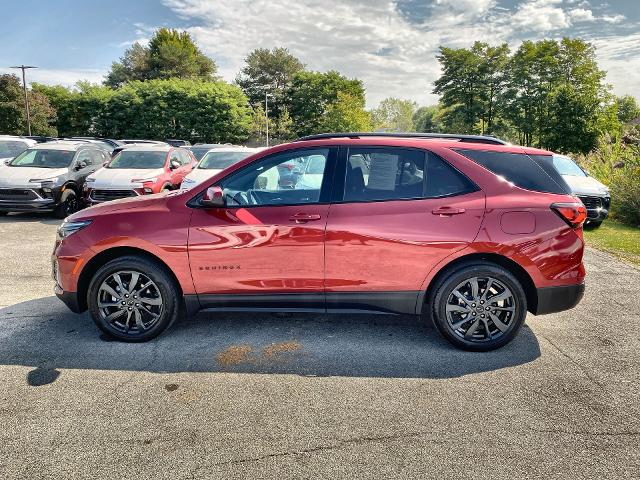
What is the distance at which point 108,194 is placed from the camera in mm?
9914

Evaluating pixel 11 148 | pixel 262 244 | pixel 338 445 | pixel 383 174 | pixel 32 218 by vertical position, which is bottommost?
pixel 338 445

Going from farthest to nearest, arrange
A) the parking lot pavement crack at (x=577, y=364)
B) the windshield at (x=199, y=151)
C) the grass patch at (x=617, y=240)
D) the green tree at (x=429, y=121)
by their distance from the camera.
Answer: the green tree at (x=429, y=121) → the windshield at (x=199, y=151) → the grass patch at (x=617, y=240) → the parking lot pavement crack at (x=577, y=364)

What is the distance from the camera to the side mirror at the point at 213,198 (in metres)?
3.74

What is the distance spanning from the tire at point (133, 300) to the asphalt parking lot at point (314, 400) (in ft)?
0.47

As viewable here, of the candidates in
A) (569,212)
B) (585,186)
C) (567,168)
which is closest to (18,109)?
(567,168)

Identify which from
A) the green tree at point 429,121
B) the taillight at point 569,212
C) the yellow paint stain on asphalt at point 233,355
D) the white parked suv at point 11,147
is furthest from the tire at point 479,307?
the green tree at point 429,121

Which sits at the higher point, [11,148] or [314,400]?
[11,148]

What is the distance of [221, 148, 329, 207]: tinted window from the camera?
3881mm

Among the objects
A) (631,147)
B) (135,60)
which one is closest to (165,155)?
(631,147)

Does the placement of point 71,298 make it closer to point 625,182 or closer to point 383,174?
point 383,174

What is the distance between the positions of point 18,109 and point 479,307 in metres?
50.3

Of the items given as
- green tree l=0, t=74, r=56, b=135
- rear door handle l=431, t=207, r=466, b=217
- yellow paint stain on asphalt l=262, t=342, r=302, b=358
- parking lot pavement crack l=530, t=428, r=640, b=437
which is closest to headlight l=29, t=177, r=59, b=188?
yellow paint stain on asphalt l=262, t=342, r=302, b=358

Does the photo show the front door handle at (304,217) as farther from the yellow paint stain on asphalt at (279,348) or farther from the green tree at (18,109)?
the green tree at (18,109)

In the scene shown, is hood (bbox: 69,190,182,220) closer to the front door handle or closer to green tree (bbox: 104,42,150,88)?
the front door handle
